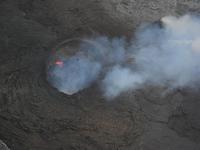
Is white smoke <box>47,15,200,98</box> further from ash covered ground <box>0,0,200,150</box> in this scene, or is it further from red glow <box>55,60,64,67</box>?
ash covered ground <box>0,0,200,150</box>

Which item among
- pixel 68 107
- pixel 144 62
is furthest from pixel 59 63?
pixel 144 62

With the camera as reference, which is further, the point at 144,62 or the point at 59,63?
the point at 144,62

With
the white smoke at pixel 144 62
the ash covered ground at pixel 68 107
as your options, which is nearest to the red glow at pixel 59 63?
the white smoke at pixel 144 62

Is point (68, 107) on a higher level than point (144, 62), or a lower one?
Result: lower

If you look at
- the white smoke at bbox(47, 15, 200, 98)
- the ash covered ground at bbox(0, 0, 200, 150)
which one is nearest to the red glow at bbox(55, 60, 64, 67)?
the white smoke at bbox(47, 15, 200, 98)

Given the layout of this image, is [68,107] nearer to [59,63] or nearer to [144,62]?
[59,63]

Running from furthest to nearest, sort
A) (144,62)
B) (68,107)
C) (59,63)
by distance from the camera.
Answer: (144,62) → (59,63) → (68,107)

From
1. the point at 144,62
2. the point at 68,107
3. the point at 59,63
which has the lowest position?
the point at 68,107
